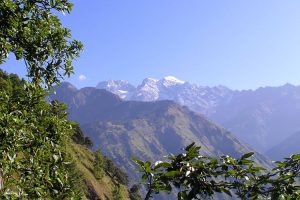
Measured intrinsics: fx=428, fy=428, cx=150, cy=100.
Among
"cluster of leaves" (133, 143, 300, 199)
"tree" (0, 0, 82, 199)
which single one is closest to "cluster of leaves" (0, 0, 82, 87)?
"tree" (0, 0, 82, 199)

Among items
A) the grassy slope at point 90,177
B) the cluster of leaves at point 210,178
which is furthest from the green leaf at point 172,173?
the grassy slope at point 90,177

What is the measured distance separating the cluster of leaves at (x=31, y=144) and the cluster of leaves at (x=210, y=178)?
462cm

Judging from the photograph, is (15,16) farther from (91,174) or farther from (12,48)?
(91,174)

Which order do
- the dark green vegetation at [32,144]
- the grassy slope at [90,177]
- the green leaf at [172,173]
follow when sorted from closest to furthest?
the green leaf at [172,173] → the dark green vegetation at [32,144] → the grassy slope at [90,177]

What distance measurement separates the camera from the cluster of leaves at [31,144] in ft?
31.9

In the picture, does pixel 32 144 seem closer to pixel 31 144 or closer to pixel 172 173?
pixel 31 144

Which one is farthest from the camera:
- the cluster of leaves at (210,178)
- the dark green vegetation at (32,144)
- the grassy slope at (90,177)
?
the grassy slope at (90,177)

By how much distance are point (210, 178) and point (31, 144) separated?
5.70m

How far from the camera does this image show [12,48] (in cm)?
1134

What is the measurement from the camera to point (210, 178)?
6.47 meters

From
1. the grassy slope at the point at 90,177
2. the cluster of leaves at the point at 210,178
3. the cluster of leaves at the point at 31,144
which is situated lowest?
the cluster of leaves at the point at 210,178

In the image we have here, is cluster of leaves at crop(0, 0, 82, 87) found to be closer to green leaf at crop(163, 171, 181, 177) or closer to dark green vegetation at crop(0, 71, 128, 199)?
dark green vegetation at crop(0, 71, 128, 199)

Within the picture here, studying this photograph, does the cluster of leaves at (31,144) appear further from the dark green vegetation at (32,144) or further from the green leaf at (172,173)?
the green leaf at (172,173)

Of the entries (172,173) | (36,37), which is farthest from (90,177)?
(172,173)
